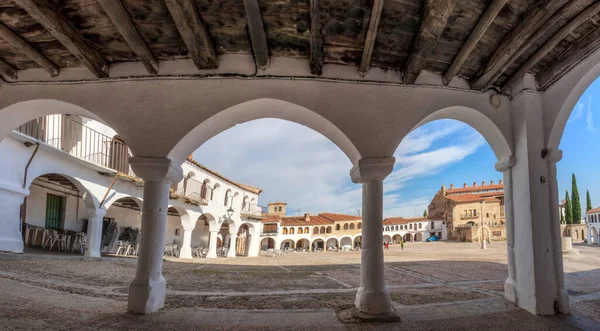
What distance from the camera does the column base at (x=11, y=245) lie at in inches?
319

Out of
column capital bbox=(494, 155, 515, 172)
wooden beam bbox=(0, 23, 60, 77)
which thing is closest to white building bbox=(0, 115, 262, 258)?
wooden beam bbox=(0, 23, 60, 77)

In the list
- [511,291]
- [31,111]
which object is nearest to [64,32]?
[31,111]

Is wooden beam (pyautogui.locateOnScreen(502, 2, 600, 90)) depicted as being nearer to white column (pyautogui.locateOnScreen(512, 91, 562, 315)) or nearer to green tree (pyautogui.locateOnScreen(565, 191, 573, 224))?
white column (pyautogui.locateOnScreen(512, 91, 562, 315))

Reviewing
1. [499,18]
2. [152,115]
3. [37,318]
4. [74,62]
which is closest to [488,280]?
[499,18]

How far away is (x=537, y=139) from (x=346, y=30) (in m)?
2.62

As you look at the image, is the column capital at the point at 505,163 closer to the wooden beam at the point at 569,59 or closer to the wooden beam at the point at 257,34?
the wooden beam at the point at 569,59

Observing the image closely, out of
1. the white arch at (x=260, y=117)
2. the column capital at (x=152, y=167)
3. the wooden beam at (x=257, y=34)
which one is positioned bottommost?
the column capital at (x=152, y=167)

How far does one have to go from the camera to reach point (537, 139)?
4.26 m

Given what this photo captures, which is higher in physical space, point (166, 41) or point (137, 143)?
point (166, 41)

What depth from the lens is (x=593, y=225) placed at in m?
41.8

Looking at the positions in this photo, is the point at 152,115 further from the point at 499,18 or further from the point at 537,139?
the point at 537,139

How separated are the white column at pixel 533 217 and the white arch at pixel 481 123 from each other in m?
0.18

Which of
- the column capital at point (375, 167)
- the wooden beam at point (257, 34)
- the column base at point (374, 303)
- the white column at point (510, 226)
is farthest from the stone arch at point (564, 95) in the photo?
the wooden beam at point (257, 34)

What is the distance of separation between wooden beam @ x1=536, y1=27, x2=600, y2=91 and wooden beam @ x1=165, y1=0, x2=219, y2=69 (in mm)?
3581
